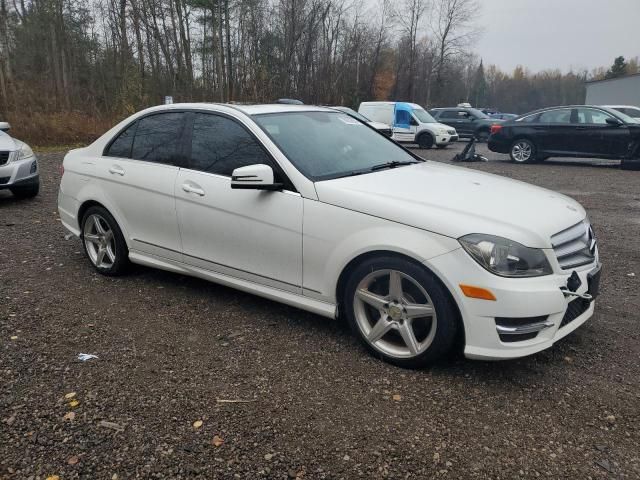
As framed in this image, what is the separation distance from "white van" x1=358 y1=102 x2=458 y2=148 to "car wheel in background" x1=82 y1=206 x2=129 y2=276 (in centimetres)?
1621

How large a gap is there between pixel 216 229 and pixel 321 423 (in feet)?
5.75

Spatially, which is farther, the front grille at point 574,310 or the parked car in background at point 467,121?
the parked car in background at point 467,121

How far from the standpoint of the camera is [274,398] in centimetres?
294

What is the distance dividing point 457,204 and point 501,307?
692mm

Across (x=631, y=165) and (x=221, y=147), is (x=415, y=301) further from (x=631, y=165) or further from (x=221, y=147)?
(x=631, y=165)

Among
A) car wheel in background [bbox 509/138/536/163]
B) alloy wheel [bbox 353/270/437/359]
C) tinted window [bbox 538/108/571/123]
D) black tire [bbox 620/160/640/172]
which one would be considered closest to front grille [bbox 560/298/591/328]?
alloy wheel [bbox 353/270/437/359]

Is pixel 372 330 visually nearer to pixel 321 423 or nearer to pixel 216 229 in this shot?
pixel 321 423

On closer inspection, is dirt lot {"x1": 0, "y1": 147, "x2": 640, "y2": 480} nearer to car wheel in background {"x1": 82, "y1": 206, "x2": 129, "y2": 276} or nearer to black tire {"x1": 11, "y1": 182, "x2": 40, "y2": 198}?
car wheel in background {"x1": 82, "y1": 206, "x2": 129, "y2": 276}

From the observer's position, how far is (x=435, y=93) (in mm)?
56375

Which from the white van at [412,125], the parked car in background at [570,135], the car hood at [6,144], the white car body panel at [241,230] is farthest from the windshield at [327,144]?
the white van at [412,125]

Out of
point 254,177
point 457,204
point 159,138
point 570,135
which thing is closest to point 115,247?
point 159,138

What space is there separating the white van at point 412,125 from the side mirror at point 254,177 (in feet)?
56.1

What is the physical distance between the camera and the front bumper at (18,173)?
7.92 meters

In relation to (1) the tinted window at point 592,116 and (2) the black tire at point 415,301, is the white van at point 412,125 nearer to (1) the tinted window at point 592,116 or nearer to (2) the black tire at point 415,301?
(1) the tinted window at point 592,116
